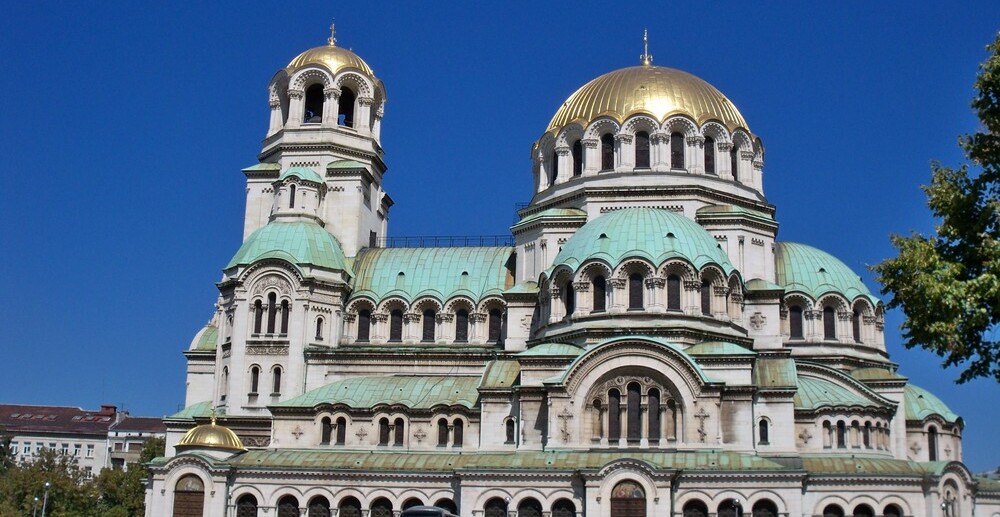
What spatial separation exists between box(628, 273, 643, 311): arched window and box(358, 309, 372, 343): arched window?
46.1 feet

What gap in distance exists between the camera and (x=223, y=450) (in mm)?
46812

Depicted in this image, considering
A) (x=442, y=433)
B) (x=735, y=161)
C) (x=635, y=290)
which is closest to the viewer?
(x=635, y=290)

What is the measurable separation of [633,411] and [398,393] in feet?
36.4

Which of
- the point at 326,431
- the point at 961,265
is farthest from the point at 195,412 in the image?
the point at 961,265

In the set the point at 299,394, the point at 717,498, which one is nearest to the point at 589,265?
the point at 717,498

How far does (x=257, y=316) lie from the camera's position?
51719 millimetres

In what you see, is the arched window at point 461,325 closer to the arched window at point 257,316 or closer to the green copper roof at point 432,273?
the green copper roof at point 432,273

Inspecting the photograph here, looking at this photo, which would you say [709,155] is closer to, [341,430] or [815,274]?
[815,274]

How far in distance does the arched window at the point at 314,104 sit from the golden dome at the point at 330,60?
1.44 metres

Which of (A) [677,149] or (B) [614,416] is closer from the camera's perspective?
(B) [614,416]

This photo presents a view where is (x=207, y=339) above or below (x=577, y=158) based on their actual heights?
below

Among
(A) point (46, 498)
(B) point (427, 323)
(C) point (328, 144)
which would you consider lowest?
(A) point (46, 498)

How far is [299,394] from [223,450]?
4948mm

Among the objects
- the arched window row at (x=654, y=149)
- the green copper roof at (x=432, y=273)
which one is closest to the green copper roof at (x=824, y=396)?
the arched window row at (x=654, y=149)
